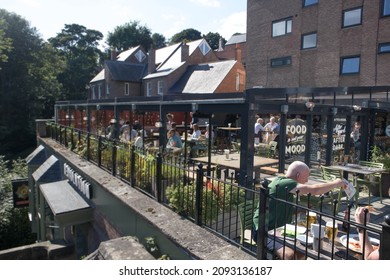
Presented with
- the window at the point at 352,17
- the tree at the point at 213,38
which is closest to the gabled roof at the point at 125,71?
the window at the point at 352,17

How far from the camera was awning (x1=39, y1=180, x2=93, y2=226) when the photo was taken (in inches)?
285

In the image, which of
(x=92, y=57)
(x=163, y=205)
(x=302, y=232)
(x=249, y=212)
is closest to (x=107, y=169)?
(x=163, y=205)

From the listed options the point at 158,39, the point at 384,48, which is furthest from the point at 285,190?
the point at 158,39

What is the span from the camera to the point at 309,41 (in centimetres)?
2177

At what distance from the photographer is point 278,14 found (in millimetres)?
23250

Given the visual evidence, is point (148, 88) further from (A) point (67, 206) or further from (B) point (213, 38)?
(B) point (213, 38)

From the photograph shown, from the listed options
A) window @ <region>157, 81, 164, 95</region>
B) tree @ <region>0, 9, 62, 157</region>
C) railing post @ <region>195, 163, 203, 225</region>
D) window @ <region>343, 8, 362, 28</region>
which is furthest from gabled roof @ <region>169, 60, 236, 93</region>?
railing post @ <region>195, 163, 203, 225</region>

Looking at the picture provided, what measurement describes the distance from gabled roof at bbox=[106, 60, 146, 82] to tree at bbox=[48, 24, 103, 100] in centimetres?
1217

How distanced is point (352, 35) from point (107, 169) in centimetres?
1799

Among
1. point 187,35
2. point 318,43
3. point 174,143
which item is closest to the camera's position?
point 174,143

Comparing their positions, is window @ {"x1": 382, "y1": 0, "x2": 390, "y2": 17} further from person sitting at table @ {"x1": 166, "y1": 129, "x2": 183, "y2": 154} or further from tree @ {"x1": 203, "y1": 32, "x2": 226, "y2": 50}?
tree @ {"x1": 203, "y1": 32, "x2": 226, "y2": 50}

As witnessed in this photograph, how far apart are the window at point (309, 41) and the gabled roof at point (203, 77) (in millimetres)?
7188

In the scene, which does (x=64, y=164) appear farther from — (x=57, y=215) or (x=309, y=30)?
(x=309, y=30)

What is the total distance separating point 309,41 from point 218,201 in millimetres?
20049
